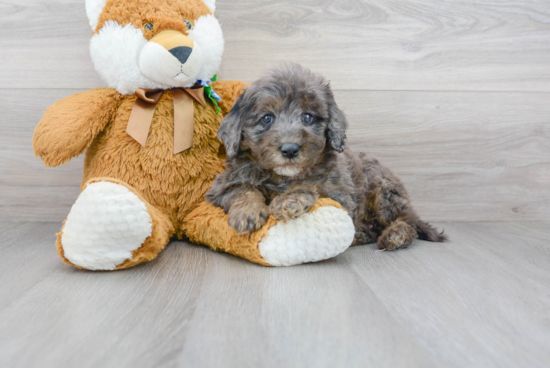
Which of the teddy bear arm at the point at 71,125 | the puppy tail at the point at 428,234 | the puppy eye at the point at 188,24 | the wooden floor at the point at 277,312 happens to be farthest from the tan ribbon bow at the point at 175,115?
the puppy tail at the point at 428,234

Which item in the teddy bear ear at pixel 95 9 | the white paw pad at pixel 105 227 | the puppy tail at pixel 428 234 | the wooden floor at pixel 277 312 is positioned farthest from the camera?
the puppy tail at pixel 428 234

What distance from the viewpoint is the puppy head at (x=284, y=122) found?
1.72 m

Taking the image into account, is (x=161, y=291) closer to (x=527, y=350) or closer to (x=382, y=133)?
(x=527, y=350)

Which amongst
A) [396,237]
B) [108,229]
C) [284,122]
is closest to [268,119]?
[284,122]

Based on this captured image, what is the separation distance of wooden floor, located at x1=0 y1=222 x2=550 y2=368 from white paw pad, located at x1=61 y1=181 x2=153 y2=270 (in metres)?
0.08

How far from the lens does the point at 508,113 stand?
2.77 meters

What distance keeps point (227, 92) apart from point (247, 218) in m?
0.80

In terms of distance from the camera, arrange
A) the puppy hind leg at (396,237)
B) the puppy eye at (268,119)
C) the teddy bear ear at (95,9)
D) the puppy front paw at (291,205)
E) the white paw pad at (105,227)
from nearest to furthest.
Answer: the white paw pad at (105,227)
the puppy front paw at (291,205)
the puppy eye at (268,119)
the teddy bear ear at (95,9)
the puppy hind leg at (396,237)

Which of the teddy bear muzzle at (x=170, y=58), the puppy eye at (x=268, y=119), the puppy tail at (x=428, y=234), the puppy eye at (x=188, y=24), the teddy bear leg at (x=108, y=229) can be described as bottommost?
the puppy tail at (x=428, y=234)

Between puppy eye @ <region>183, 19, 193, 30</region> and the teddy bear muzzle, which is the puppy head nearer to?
the teddy bear muzzle

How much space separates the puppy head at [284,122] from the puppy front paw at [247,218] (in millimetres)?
192

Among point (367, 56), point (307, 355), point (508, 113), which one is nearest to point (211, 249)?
point (307, 355)

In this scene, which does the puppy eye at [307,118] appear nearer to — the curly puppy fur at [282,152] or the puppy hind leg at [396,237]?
the curly puppy fur at [282,152]

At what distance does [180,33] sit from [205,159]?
2.00ft
